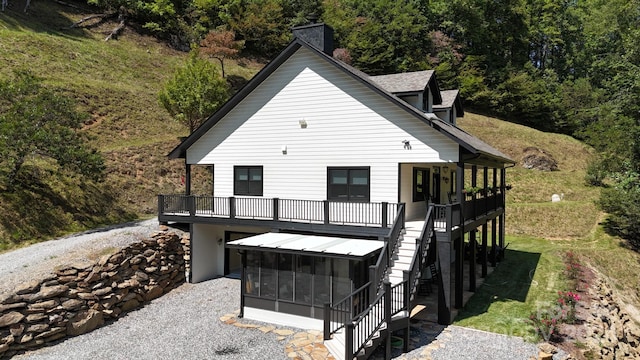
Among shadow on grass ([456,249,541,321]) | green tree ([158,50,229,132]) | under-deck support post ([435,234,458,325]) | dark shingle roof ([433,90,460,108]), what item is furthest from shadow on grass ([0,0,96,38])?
shadow on grass ([456,249,541,321])

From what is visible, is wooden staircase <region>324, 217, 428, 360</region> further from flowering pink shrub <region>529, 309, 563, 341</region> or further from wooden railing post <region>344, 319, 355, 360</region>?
flowering pink shrub <region>529, 309, 563, 341</region>

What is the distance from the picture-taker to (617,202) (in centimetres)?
2519

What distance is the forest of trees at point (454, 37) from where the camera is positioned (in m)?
52.1

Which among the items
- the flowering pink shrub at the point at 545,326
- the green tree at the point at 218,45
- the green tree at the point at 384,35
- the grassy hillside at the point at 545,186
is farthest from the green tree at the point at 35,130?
the green tree at the point at 384,35

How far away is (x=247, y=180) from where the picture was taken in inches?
712

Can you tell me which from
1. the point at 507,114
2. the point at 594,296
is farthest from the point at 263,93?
the point at 507,114

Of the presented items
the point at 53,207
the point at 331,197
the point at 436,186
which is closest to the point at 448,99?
the point at 436,186

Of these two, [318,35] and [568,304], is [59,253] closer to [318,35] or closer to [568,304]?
[318,35]

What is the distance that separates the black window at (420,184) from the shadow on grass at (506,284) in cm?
468

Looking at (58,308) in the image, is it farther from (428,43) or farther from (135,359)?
(428,43)

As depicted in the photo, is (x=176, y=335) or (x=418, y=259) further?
(x=176, y=335)

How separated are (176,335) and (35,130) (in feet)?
42.0

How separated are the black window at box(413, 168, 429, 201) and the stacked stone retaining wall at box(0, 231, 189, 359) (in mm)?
11179

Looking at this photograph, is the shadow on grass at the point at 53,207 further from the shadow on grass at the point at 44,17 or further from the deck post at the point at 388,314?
the shadow on grass at the point at 44,17
